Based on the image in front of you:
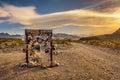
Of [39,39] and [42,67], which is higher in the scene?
[39,39]

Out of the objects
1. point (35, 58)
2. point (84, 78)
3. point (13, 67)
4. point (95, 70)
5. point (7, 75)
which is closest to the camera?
point (84, 78)

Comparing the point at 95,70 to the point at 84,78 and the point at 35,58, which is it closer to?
the point at 84,78

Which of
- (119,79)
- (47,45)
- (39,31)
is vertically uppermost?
(39,31)

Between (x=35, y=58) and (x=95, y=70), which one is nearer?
(x=95, y=70)

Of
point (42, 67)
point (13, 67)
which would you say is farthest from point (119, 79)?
point (13, 67)

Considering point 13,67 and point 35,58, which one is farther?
point 35,58

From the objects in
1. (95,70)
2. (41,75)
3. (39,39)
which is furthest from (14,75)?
(95,70)

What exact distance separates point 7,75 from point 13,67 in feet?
8.96

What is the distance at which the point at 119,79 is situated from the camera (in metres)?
18.9

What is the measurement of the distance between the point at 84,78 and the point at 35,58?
7.41 m

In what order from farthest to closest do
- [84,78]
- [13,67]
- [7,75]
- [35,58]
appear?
[35,58] → [13,67] → [7,75] → [84,78]

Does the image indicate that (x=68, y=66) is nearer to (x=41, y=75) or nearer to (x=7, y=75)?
(x=41, y=75)

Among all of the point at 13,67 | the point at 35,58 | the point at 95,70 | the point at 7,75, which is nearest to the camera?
the point at 7,75

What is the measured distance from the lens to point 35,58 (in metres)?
24.2
